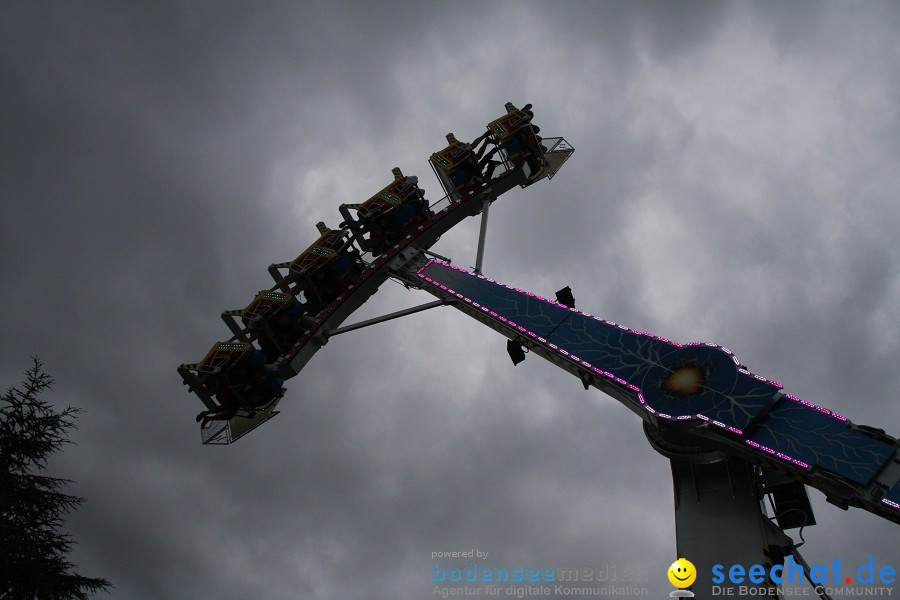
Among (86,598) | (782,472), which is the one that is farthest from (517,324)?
(86,598)

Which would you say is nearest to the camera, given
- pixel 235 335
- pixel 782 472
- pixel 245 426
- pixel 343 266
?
pixel 782 472

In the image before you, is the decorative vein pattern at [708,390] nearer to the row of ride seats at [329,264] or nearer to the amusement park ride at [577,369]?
the amusement park ride at [577,369]

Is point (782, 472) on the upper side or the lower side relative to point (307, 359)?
lower

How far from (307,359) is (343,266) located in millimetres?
3508

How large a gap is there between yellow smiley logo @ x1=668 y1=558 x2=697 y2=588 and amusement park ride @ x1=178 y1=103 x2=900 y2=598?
213 mm

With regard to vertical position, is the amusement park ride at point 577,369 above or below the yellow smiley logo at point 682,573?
above

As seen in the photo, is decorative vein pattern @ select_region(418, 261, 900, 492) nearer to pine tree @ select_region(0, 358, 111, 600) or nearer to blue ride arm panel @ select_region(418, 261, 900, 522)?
blue ride arm panel @ select_region(418, 261, 900, 522)

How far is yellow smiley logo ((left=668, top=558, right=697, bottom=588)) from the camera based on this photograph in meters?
13.2

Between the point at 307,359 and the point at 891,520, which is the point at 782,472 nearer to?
the point at 891,520

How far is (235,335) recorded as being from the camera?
73.6ft

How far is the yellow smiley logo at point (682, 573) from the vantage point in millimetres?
13219

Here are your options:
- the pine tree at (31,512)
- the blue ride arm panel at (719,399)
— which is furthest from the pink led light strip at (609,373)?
the pine tree at (31,512)

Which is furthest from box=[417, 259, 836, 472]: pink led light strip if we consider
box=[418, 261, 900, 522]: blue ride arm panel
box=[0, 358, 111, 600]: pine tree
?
box=[0, 358, 111, 600]: pine tree

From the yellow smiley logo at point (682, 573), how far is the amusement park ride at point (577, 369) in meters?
0.21
